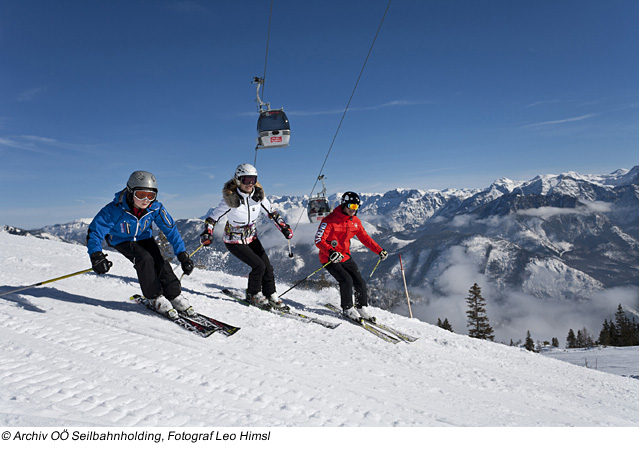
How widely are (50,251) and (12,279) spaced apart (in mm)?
4326

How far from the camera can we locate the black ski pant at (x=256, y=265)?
760 centimetres

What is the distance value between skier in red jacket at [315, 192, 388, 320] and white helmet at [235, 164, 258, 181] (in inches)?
80.4

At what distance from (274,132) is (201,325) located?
960 centimetres

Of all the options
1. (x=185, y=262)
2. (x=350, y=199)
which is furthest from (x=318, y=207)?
(x=185, y=262)

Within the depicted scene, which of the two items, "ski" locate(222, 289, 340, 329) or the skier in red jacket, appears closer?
"ski" locate(222, 289, 340, 329)

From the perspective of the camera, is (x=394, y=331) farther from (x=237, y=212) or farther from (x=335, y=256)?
(x=237, y=212)

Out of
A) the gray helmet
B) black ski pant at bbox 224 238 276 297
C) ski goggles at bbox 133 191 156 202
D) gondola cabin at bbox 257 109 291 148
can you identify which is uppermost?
gondola cabin at bbox 257 109 291 148

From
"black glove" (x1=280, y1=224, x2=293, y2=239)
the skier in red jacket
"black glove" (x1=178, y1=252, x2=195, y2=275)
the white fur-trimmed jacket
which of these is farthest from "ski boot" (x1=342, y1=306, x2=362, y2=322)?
"black glove" (x1=178, y1=252, x2=195, y2=275)

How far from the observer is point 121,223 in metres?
5.74

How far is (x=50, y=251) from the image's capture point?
11.2m

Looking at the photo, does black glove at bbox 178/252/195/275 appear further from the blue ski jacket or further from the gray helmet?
the gray helmet

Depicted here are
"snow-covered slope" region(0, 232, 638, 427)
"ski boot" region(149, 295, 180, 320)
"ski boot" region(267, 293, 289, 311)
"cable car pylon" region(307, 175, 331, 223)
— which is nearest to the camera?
"snow-covered slope" region(0, 232, 638, 427)

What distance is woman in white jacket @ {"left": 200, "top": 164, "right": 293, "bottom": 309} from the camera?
7465mm
